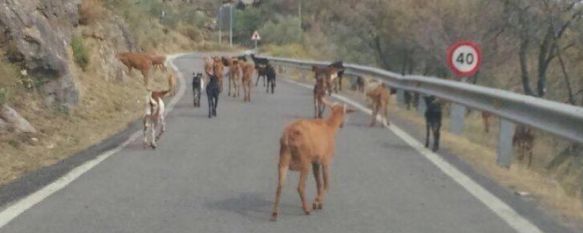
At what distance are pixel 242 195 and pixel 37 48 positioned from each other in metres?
7.88

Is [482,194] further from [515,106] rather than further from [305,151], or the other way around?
[515,106]

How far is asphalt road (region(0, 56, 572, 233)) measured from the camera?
723 cm

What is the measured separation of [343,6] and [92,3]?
91.2ft

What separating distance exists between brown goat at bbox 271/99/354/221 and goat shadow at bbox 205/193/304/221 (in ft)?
0.52

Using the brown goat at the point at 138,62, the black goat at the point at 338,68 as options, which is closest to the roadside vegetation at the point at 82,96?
the brown goat at the point at 138,62

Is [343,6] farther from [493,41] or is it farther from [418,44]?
[493,41]

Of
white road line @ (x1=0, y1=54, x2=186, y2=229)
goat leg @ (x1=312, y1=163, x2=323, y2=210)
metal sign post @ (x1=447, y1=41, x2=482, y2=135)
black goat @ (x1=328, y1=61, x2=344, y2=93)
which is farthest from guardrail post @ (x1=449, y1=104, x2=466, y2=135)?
black goat @ (x1=328, y1=61, x2=344, y2=93)

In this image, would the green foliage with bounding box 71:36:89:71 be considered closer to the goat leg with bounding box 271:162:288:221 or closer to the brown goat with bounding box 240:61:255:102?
the brown goat with bounding box 240:61:255:102

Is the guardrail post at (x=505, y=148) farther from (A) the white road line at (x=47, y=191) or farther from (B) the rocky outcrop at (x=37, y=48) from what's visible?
(B) the rocky outcrop at (x=37, y=48)

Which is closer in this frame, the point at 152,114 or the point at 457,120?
the point at 152,114

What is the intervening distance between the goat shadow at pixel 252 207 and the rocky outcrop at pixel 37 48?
7.75 meters

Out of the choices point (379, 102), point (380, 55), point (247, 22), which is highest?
point (247, 22)

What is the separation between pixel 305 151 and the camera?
7.32 meters

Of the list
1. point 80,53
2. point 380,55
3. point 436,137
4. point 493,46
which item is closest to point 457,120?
point 436,137
